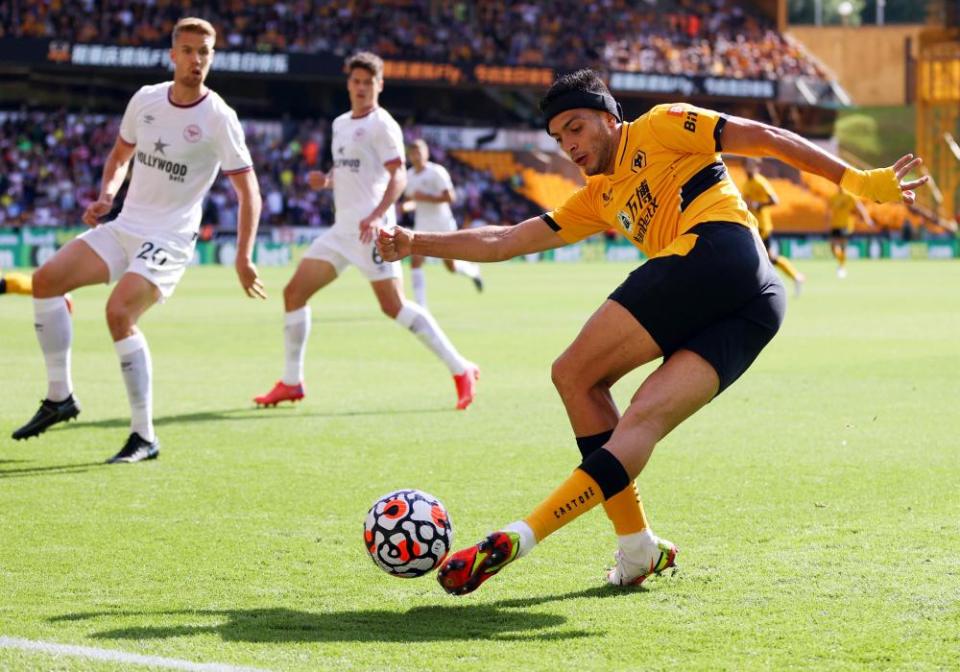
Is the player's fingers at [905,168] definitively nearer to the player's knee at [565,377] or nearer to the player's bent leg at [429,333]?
the player's knee at [565,377]

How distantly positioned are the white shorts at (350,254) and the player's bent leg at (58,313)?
253 centimetres

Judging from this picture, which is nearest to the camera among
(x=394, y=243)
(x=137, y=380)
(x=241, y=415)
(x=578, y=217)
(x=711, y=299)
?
(x=711, y=299)

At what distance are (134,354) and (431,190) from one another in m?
13.9

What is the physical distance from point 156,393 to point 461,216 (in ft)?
124

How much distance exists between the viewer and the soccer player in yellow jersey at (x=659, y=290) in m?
5.13

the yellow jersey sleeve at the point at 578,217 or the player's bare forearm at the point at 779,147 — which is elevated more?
the player's bare forearm at the point at 779,147

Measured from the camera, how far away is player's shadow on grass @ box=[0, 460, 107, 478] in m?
7.89

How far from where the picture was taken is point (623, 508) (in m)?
5.37

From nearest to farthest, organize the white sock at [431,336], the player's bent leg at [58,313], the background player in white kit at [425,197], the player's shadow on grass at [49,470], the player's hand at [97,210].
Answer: the player's shadow on grass at [49,470] < the player's bent leg at [58,313] < the player's hand at [97,210] < the white sock at [431,336] < the background player in white kit at [425,197]

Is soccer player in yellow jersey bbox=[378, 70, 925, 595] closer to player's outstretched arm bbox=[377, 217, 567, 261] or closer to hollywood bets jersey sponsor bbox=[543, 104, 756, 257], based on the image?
hollywood bets jersey sponsor bbox=[543, 104, 756, 257]

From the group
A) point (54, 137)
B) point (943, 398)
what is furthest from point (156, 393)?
point (54, 137)

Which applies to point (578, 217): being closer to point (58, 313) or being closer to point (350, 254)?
point (58, 313)

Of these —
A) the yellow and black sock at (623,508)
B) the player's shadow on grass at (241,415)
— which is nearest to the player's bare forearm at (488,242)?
the yellow and black sock at (623,508)

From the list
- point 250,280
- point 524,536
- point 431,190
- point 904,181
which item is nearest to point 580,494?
point 524,536
